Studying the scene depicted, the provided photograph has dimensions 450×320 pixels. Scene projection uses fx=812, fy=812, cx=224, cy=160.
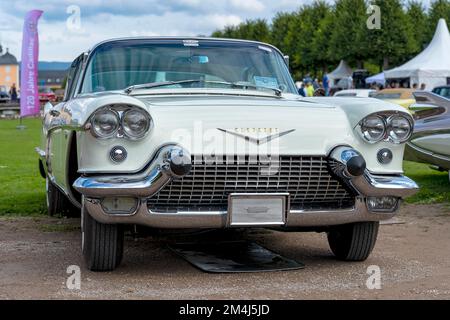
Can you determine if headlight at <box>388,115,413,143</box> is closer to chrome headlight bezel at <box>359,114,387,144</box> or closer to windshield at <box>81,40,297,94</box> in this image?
chrome headlight bezel at <box>359,114,387,144</box>

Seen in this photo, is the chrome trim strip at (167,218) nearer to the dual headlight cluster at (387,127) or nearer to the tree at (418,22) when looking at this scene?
the dual headlight cluster at (387,127)

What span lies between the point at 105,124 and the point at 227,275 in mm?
1231

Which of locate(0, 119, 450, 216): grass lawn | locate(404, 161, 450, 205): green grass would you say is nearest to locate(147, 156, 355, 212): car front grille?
locate(0, 119, 450, 216): grass lawn

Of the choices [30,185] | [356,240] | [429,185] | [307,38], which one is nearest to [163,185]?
[356,240]

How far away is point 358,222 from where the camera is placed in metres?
5.35

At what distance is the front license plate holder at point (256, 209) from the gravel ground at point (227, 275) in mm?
372

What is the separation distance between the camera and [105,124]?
488 cm

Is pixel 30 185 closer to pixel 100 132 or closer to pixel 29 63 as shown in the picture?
pixel 100 132

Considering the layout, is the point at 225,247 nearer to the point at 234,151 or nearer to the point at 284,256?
the point at 284,256

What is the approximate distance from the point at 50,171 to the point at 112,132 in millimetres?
Result: 2328

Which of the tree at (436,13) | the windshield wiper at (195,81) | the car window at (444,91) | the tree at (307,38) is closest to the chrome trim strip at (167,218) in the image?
the windshield wiper at (195,81)

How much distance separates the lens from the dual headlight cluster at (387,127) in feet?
→ 17.2

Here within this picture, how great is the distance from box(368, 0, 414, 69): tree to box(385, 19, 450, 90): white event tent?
13921 mm
